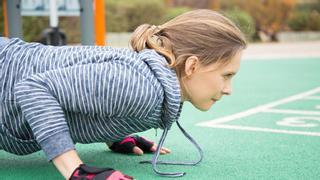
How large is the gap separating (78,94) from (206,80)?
0.45 metres

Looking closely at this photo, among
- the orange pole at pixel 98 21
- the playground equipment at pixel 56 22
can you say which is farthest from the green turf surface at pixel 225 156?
the orange pole at pixel 98 21

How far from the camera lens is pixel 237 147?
239cm

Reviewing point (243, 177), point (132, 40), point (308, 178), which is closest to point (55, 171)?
point (132, 40)

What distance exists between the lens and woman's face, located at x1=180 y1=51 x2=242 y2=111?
5.88 ft

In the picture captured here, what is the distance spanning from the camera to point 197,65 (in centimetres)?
179

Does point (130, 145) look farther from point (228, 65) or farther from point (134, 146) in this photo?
point (228, 65)

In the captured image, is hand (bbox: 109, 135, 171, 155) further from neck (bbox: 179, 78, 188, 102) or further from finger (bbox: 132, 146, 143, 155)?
neck (bbox: 179, 78, 188, 102)

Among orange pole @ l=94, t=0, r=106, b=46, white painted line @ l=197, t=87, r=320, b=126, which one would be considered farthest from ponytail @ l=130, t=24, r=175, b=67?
orange pole @ l=94, t=0, r=106, b=46

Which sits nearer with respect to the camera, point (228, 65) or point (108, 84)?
point (108, 84)

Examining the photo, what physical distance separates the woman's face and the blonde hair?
23mm

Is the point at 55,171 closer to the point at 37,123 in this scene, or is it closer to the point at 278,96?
the point at 37,123

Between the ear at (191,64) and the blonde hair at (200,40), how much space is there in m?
0.01

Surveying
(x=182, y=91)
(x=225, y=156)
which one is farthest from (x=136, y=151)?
(x=182, y=91)

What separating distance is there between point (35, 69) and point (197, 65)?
1.78ft
